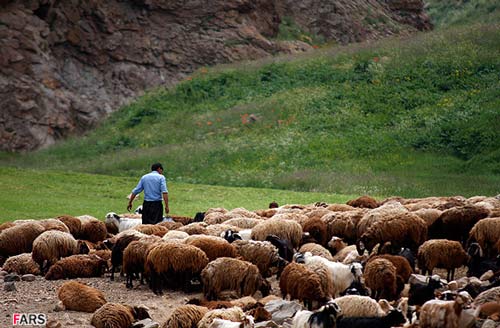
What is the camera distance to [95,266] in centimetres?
1570

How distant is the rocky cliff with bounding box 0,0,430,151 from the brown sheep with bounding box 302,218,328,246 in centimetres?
3099

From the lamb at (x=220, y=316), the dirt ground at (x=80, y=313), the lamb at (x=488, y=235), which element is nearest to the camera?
the lamb at (x=220, y=316)

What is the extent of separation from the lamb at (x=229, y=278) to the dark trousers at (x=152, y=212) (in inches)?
248

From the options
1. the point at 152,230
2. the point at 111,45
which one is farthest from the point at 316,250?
the point at 111,45

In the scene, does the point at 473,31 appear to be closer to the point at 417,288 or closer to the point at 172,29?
the point at 172,29

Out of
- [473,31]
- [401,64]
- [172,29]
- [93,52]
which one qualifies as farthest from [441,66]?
[93,52]

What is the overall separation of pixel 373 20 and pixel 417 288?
48.4m

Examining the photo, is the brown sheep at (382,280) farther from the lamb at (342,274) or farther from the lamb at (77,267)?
the lamb at (77,267)

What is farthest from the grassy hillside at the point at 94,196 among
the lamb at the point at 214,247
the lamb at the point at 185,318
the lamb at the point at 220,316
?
the lamb at the point at 220,316

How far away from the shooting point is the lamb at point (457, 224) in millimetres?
15914

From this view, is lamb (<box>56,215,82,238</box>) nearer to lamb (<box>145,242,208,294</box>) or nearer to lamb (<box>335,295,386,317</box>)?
lamb (<box>145,242,208,294</box>)

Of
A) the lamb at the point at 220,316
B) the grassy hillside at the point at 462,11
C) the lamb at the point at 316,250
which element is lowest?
the lamb at the point at 220,316

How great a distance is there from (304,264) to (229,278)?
121cm

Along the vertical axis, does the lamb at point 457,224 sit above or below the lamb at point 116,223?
above
